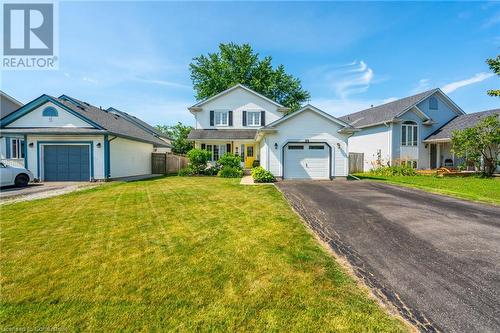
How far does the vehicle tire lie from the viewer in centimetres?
1202

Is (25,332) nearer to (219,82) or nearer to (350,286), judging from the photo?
(350,286)

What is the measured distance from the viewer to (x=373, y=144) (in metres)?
22.7

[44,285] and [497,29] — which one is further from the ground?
[497,29]

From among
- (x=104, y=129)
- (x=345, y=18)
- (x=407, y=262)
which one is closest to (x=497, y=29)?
(x=345, y=18)

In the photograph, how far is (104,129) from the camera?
14.3 metres

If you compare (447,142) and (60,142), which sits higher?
(447,142)

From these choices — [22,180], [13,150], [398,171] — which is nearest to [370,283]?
[22,180]

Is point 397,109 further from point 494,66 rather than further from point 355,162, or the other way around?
point 494,66

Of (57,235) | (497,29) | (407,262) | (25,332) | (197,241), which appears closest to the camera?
(25,332)

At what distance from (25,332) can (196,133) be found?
19.5 meters

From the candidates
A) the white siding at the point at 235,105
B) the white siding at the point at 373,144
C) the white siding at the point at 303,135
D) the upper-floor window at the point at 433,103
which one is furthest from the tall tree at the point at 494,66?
the white siding at the point at 235,105

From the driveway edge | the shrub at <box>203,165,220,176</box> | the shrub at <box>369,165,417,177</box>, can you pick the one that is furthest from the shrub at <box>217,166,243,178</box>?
the shrub at <box>369,165,417,177</box>

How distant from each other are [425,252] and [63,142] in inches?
723

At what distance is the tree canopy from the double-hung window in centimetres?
3112
